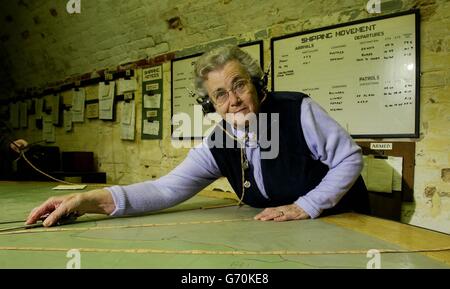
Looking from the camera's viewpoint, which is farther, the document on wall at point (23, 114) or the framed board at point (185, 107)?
the document on wall at point (23, 114)

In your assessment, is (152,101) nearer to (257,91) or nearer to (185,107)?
(185,107)

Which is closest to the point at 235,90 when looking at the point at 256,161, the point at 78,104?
the point at 256,161

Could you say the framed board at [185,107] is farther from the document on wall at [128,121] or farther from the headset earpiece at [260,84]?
the headset earpiece at [260,84]

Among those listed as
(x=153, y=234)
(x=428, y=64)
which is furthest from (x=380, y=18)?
(x=153, y=234)

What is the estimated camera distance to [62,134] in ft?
12.6

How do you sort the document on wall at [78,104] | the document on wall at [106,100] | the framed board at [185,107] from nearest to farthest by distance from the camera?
1. the framed board at [185,107]
2. the document on wall at [106,100]
3. the document on wall at [78,104]

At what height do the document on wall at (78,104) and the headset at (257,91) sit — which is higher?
the document on wall at (78,104)

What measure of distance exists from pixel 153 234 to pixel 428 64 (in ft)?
4.86

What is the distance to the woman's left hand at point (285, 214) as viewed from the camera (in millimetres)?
1161

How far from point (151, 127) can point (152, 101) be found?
0.68ft

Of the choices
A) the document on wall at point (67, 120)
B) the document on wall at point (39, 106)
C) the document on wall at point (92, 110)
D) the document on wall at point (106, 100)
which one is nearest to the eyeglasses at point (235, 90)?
the document on wall at point (106, 100)

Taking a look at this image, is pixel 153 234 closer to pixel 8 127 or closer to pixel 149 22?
pixel 149 22

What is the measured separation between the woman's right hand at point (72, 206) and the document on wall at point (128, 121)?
1961mm

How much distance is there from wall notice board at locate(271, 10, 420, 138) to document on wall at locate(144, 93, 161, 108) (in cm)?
111
